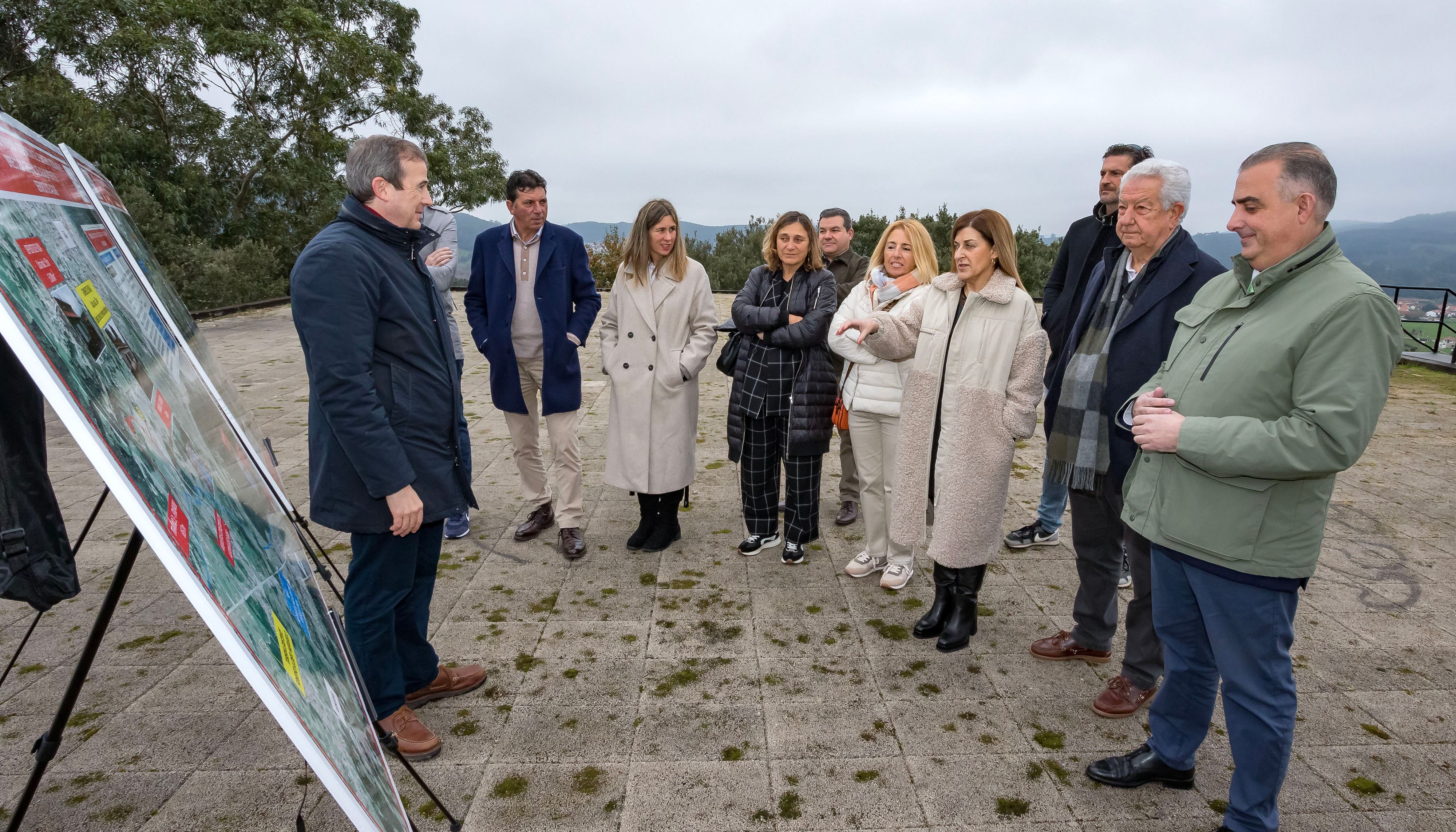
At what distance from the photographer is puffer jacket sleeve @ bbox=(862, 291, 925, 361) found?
11.1 feet

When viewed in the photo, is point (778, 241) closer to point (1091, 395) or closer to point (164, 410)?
point (1091, 395)

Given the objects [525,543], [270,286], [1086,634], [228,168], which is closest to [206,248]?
[270,286]

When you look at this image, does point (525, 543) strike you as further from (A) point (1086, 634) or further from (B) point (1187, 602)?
(B) point (1187, 602)

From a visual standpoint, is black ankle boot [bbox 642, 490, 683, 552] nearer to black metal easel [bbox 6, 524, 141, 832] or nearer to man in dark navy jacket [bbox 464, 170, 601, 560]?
man in dark navy jacket [bbox 464, 170, 601, 560]

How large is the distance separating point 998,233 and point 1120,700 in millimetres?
1815

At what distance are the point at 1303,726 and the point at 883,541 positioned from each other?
181cm

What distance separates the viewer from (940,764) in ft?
8.06

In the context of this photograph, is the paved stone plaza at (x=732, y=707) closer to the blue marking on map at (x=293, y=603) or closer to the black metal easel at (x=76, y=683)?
the black metal easel at (x=76, y=683)

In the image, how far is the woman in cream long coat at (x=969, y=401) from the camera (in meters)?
3.01

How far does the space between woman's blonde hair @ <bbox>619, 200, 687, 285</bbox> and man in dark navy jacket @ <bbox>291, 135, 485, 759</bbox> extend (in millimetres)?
1476

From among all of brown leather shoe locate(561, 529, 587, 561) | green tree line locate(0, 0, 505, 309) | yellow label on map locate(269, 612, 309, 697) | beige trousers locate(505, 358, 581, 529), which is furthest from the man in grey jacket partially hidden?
green tree line locate(0, 0, 505, 309)

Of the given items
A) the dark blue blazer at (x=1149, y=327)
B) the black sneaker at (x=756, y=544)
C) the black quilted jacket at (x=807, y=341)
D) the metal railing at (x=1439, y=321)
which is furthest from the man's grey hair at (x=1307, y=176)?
the metal railing at (x=1439, y=321)

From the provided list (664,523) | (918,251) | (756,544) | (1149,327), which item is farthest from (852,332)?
(664,523)

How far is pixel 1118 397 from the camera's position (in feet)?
8.70
